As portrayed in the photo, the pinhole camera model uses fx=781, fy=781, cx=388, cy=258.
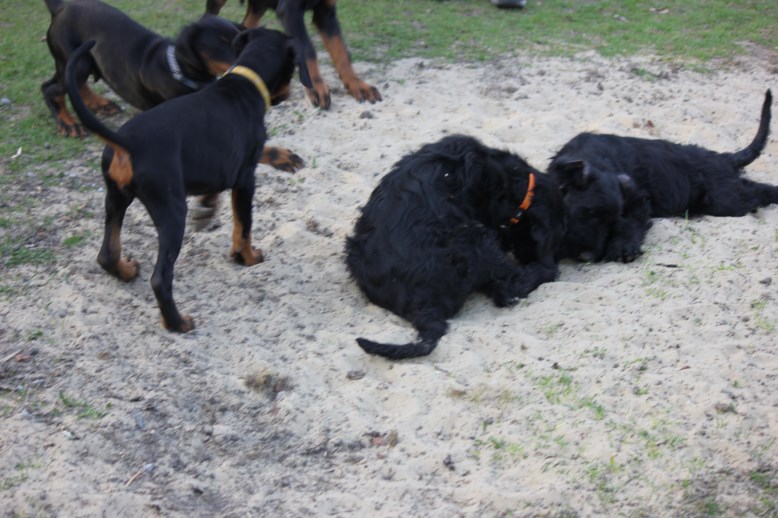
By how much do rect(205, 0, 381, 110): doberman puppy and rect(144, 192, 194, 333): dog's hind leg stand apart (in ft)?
8.64

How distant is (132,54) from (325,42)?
171cm

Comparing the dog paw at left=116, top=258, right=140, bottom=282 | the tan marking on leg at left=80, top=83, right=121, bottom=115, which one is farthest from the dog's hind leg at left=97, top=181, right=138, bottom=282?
the tan marking on leg at left=80, top=83, right=121, bottom=115

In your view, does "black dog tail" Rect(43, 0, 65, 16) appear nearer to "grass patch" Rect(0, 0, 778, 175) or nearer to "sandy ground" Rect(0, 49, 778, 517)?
"grass patch" Rect(0, 0, 778, 175)

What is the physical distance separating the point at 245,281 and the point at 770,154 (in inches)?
168

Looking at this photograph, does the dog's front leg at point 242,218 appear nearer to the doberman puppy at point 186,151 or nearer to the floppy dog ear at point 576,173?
the doberman puppy at point 186,151

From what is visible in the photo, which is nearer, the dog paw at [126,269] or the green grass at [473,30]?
the dog paw at [126,269]

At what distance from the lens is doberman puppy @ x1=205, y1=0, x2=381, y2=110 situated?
245 inches

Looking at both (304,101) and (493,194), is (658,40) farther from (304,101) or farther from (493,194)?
(493,194)

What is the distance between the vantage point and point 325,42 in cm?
657

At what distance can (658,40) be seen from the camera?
7.74m

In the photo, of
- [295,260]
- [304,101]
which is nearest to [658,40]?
[304,101]

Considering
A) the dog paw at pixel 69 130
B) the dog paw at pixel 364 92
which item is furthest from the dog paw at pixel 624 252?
the dog paw at pixel 69 130

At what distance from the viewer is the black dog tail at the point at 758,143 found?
5480 mm

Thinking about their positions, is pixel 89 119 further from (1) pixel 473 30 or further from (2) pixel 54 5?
(1) pixel 473 30
